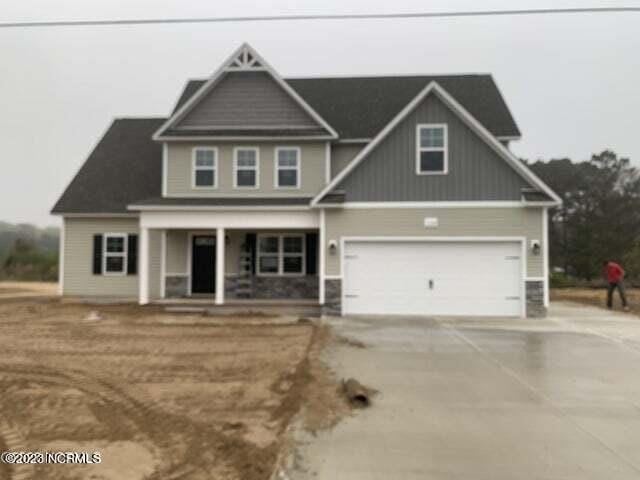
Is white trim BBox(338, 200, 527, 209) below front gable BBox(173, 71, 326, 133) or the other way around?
below

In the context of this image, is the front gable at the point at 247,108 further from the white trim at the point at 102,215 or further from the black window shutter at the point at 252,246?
the black window shutter at the point at 252,246

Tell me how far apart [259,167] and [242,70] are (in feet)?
11.2

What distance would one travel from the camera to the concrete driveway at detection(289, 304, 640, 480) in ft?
16.3

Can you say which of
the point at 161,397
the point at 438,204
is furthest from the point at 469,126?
the point at 161,397

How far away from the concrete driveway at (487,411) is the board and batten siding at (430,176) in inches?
192

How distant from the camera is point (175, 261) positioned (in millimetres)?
18516

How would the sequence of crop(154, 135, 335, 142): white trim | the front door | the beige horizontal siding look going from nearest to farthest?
crop(154, 135, 335, 142): white trim → the front door → the beige horizontal siding

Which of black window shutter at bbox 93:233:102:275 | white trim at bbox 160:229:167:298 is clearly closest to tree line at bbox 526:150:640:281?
white trim at bbox 160:229:167:298

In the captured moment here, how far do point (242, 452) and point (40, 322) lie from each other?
11474mm

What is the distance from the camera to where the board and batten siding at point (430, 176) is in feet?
51.4

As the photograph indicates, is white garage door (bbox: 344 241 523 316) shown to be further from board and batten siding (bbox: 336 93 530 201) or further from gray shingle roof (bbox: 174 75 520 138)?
gray shingle roof (bbox: 174 75 520 138)

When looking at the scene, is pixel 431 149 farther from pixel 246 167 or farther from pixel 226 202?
pixel 226 202

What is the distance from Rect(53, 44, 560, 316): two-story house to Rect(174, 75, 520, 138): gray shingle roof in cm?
8

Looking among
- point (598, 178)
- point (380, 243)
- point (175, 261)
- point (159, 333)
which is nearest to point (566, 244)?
point (598, 178)
